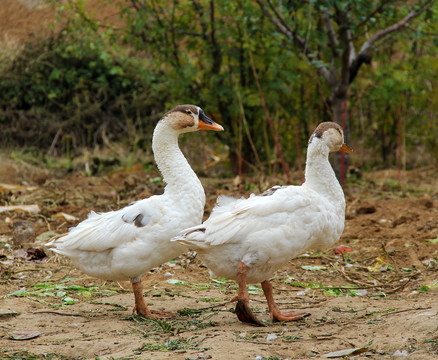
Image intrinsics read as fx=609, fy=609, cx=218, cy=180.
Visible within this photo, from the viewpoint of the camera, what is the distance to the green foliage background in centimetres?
936

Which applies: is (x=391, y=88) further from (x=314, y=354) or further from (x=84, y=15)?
(x=314, y=354)

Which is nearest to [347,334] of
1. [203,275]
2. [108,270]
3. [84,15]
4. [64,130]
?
[108,270]

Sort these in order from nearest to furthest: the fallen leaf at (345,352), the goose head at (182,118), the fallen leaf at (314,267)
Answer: the fallen leaf at (345,352) → the goose head at (182,118) → the fallen leaf at (314,267)

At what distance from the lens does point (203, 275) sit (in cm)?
581

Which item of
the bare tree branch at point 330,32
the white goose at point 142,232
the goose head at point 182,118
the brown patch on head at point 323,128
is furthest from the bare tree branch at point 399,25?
the white goose at point 142,232

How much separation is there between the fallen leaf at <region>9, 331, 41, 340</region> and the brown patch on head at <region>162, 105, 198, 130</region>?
6.13 ft

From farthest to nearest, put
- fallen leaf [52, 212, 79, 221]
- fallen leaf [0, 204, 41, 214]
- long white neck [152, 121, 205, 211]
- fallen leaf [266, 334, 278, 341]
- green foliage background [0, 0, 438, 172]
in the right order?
green foliage background [0, 0, 438, 172], fallen leaf [0, 204, 41, 214], fallen leaf [52, 212, 79, 221], long white neck [152, 121, 205, 211], fallen leaf [266, 334, 278, 341]

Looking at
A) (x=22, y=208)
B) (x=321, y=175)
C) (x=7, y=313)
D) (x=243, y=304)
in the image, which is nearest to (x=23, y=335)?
(x=7, y=313)

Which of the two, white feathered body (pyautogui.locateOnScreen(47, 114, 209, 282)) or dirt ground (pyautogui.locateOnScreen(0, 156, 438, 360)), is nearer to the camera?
dirt ground (pyautogui.locateOnScreen(0, 156, 438, 360))

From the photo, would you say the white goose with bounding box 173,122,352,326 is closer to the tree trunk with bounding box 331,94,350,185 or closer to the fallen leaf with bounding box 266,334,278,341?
the fallen leaf with bounding box 266,334,278,341

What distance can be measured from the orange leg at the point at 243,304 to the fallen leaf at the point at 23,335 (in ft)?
4.52

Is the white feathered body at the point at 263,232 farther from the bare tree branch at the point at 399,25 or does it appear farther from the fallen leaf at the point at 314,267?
the bare tree branch at the point at 399,25

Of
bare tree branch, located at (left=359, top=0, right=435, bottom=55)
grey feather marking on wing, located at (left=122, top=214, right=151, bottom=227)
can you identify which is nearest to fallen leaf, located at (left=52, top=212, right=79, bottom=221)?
grey feather marking on wing, located at (left=122, top=214, right=151, bottom=227)

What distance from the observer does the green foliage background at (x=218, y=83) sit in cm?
936
